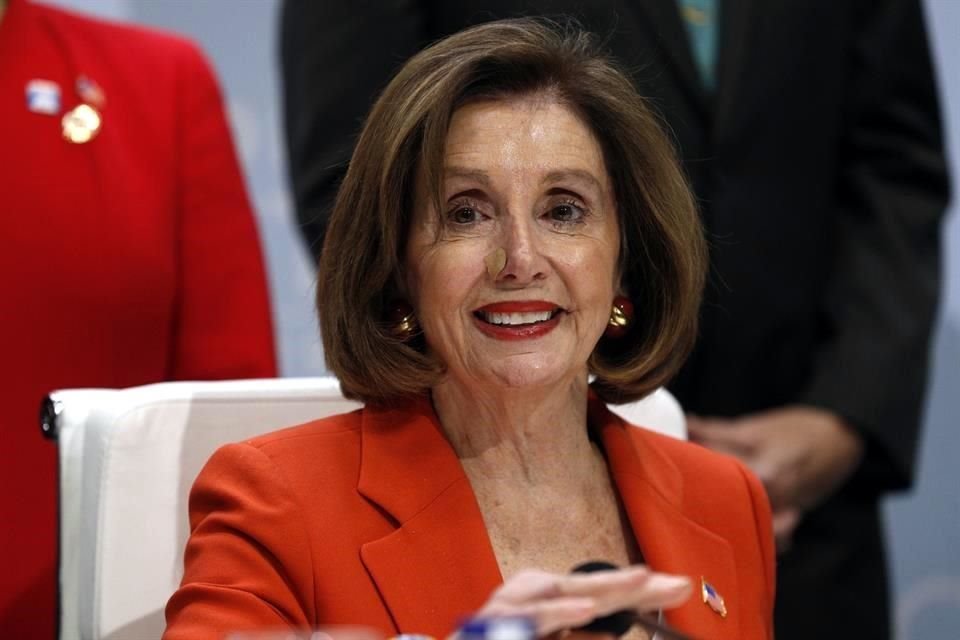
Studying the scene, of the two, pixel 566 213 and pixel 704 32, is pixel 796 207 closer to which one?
pixel 704 32

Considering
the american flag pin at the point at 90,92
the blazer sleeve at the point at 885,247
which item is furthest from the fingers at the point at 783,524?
the american flag pin at the point at 90,92

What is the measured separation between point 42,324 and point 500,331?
84 centimetres

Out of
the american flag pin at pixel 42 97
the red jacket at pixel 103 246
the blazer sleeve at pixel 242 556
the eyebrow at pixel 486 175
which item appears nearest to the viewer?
the blazer sleeve at pixel 242 556

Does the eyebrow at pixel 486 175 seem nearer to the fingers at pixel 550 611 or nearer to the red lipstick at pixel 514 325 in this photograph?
the red lipstick at pixel 514 325

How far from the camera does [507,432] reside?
225 centimetres

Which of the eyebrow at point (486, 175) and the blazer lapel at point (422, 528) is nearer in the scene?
the blazer lapel at point (422, 528)

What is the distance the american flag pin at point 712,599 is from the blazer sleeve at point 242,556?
54 centimetres

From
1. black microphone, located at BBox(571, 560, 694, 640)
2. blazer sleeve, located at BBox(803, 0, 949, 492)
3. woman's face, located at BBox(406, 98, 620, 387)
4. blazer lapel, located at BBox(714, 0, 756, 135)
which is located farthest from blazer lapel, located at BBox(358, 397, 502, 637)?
blazer sleeve, located at BBox(803, 0, 949, 492)

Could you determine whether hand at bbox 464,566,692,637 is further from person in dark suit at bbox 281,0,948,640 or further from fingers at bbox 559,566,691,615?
person in dark suit at bbox 281,0,948,640

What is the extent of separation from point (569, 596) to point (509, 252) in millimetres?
651

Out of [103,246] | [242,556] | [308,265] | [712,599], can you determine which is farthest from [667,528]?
[308,265]

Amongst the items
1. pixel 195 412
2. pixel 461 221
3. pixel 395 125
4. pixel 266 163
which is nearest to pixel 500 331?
pixel 461 221

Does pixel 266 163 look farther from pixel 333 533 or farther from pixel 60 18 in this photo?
pixel 333 533

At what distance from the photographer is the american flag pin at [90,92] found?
9.10ft
